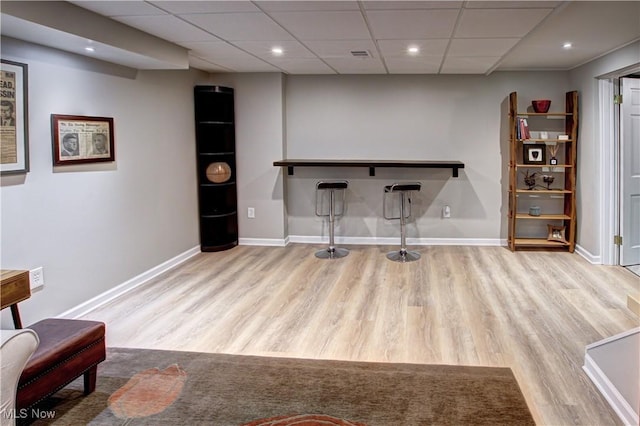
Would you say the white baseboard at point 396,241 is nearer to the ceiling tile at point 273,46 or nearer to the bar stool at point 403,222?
the bar stool at point 403,222

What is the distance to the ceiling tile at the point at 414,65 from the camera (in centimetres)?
497

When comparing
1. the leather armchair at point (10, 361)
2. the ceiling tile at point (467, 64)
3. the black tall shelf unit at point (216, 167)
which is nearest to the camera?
the leather armchair at point (10, 361)

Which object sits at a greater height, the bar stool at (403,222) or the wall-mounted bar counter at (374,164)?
the wall-mounted bar counter at (374,164)

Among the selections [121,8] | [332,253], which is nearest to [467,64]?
[332,253]

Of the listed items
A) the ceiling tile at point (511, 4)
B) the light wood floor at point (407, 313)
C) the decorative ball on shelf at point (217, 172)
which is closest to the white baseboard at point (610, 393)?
the light wood floor at point (407, 313)

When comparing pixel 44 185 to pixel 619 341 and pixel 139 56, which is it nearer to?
pixel 139 56

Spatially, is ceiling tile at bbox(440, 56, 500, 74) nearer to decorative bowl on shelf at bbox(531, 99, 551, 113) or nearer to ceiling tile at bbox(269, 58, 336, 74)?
decorative bowl on shelf at bbox(531, 99, 551, 113)

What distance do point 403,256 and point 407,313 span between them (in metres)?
1.85

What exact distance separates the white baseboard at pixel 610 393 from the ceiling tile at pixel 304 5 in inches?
98.1

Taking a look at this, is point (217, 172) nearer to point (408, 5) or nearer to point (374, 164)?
point (374, 164)

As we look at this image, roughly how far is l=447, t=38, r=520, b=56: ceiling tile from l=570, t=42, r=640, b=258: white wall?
126cm

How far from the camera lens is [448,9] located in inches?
123

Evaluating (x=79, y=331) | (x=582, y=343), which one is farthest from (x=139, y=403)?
(x=582, y=343)

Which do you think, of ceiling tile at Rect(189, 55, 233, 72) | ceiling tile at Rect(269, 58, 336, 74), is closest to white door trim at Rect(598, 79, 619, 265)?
ceiling tile at Rect(269, 58, 336, 74)
